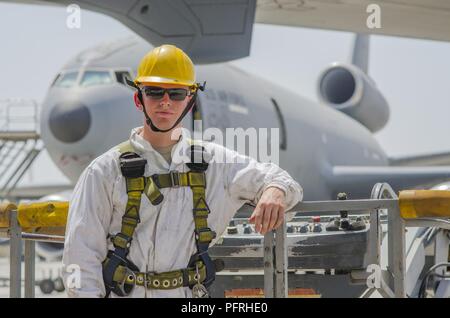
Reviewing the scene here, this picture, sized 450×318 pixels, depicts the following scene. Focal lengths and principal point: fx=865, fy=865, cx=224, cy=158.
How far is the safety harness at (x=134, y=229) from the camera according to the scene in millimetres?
3066

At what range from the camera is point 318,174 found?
57.9 ft

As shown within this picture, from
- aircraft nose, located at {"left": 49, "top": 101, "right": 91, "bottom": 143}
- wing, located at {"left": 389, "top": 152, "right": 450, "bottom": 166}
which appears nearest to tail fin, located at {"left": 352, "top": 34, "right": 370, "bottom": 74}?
wing, located at {"left": 389, "top": 152, "right": 450, "bottom": 166}

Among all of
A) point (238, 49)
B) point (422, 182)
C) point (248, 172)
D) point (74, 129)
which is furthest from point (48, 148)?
point (248, 172)

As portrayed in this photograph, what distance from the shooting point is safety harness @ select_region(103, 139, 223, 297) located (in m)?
3.07

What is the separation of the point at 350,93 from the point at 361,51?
893 cm

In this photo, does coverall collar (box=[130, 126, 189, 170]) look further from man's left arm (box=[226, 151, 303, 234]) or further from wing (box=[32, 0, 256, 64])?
wing (box=[32, 0, 256, 64])

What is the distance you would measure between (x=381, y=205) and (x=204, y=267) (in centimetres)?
79

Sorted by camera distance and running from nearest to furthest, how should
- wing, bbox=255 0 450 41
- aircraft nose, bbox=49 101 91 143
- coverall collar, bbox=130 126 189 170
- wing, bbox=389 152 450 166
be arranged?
coverall collar, bbox=130 126 189 170, wing, bbox=255 0 450 41, aircraft nose, bbox=49 101 91 143, wing, bbox=389 152 450 166

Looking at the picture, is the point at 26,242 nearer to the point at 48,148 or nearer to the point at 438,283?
the point at 438,283

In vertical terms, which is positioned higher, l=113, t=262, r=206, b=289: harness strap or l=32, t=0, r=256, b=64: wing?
l=32, t=0, r=256, b=64: wing

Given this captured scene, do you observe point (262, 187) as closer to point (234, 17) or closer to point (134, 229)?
point (134, 229)

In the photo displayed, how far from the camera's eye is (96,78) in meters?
13.3

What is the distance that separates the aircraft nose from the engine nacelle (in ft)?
31.1

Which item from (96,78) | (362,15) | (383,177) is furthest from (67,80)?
(383,177)
